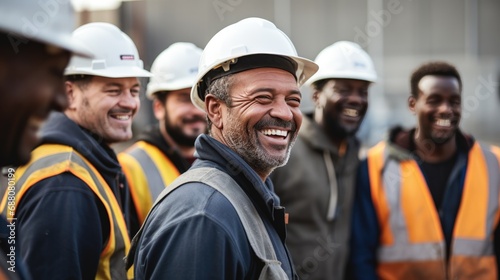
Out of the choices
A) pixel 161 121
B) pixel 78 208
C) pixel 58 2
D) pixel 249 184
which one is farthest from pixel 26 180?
pixel 161 121

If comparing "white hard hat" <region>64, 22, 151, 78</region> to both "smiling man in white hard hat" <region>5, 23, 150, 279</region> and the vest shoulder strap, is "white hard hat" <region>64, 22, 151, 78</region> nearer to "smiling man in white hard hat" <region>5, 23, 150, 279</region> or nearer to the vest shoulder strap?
"smiling man in white hard hat" <region>5, 23, 150, 279</region>

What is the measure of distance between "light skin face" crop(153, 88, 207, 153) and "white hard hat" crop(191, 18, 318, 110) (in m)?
2.11

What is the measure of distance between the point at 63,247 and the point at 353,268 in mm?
2415

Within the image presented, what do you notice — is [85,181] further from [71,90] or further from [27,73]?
[27,73]

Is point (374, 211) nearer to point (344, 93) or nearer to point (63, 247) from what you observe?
point (344, 93)

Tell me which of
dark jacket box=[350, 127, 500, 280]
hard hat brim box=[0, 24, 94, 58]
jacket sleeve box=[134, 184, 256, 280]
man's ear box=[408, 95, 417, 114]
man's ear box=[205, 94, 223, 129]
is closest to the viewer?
hard hat brim box=[0, 24, 94, 58]

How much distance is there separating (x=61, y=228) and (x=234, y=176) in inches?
32.2

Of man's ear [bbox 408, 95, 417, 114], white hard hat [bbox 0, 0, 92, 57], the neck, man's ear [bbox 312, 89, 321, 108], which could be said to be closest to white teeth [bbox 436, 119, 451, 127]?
the neck

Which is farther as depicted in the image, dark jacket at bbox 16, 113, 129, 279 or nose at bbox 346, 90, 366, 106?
nose at bbox 346, 90, 366, 106

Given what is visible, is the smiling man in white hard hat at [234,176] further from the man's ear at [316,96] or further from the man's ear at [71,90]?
the man's ear at [316,96]

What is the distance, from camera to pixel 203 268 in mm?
2318

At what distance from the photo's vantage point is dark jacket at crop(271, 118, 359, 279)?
15.6 ft

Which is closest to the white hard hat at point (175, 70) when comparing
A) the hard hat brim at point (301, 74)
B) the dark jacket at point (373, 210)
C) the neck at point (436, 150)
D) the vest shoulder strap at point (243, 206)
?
the dark jacket at point (373, 210)

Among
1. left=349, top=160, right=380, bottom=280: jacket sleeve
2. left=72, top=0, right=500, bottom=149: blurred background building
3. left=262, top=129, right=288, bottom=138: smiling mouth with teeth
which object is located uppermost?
left=72, top=0, right=500, bottom=149: blurred background building
